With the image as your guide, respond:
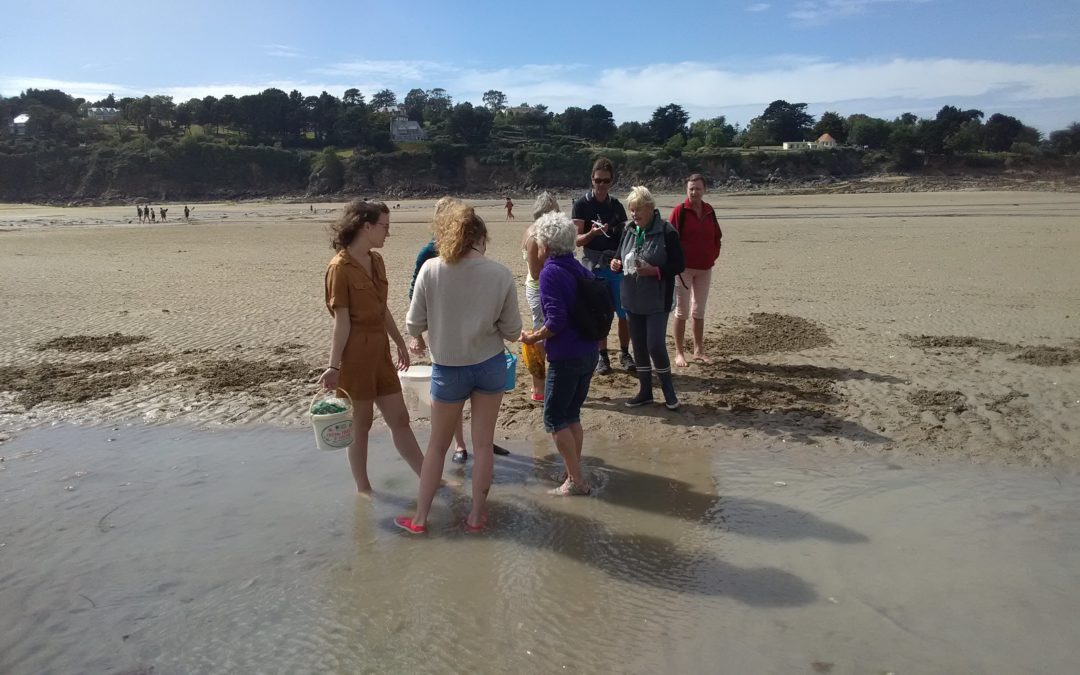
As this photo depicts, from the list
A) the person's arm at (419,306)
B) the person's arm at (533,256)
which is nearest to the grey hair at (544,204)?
the person's arm at (533,256)

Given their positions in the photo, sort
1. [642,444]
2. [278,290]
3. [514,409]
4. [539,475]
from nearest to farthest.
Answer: [539,475], [642,444], [514,409], [278,290]

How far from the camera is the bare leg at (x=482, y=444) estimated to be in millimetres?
4438

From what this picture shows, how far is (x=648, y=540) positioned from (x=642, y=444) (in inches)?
64.5

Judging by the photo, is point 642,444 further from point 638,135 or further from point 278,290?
point 638,135

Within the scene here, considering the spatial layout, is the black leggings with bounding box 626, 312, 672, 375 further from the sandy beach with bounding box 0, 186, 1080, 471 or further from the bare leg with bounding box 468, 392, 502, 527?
the bare leg with bounding box 468, 392, 502, 527

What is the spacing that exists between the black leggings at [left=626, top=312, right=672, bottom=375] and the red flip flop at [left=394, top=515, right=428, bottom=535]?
2668mm

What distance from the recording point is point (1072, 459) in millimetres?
5543

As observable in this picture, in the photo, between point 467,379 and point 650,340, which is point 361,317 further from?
point 650,340

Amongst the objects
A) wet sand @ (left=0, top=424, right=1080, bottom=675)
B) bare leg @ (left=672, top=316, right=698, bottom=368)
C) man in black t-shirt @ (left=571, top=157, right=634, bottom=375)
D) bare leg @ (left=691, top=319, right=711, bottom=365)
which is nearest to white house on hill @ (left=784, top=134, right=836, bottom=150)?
bare leg @ (left=691, top=319, right=711, bottom=365)

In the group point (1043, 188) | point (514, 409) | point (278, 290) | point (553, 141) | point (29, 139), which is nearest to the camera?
point (514, 409)

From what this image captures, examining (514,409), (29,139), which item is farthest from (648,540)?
(29,139)

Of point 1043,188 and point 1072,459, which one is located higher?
point 1043,188

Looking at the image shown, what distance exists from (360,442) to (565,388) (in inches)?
57.0

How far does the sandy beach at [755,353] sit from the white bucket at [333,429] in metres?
1.90
